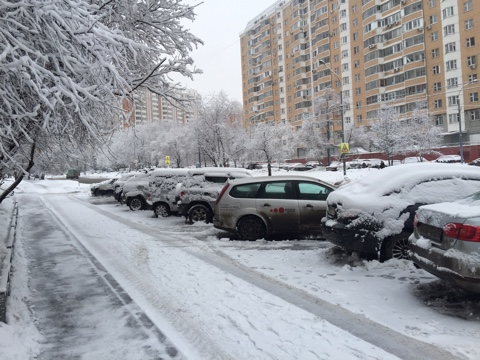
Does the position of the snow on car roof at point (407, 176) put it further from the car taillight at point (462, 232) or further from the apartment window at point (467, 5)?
the apartment window at point (467, 5)

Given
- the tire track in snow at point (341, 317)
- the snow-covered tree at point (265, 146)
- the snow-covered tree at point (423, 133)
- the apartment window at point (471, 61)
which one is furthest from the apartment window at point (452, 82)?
the tire track in snow at point (341, 317)

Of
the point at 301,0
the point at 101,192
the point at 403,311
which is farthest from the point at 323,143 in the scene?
the point at 403,311

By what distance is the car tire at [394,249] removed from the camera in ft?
21.7

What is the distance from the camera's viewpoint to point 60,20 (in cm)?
378

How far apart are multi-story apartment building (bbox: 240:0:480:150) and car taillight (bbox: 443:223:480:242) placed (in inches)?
1290

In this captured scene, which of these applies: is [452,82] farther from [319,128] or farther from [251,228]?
[251,228]

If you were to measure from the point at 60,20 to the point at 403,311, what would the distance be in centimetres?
485

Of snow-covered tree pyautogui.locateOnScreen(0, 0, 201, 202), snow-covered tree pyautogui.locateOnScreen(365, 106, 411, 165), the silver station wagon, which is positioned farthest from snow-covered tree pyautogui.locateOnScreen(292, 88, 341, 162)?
snow-covered tree pyautogui.locateOnScreen(0, 0, 201, 202)

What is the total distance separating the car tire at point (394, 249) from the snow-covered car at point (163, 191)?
419 inches

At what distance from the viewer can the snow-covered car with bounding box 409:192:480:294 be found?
172 inches

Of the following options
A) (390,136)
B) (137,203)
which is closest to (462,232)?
(137,203)

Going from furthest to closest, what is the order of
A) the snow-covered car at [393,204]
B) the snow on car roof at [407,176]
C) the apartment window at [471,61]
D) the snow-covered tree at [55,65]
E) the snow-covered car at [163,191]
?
the apartment window at [471,61]
the snow-covered car at [163,191]
the snow on car roof at [407,176]
the snow-covered car at [393,204]
the snow-covered tree at [55,65]

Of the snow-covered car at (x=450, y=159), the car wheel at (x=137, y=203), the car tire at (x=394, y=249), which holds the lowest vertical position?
the car tire at (x=394, y=249)

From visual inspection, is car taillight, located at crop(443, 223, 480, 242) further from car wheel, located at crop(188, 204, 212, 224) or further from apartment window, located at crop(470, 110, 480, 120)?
apartment window, located at crop(470, 110, 480, 120)
